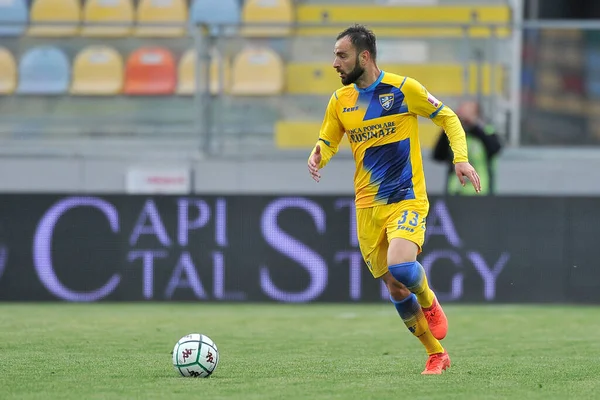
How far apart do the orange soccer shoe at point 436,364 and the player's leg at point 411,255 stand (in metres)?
0.21

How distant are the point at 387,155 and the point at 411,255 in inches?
27.6

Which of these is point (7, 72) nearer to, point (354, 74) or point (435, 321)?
point (354, 74)

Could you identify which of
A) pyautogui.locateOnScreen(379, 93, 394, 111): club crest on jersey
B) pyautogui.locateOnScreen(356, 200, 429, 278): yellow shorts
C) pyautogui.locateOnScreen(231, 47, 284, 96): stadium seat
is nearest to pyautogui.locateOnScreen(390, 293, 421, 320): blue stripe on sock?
pyautogui.locateOnScreen(356, 200, 429, 278): yellow shorts

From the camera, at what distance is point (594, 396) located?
19.8 feet

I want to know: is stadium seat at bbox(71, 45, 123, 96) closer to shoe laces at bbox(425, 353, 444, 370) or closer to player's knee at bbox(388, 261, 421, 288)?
player's knee at bbox(388, 261, 421, 288)

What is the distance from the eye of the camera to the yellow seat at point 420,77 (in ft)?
45.2

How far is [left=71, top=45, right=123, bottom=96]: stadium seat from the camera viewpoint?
1434 centimetres

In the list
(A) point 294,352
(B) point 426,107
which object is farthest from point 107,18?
(B) point 426,107

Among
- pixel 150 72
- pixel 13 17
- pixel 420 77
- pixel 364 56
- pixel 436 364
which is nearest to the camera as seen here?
pixel 436 364

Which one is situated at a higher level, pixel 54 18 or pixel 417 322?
pixel 54 18

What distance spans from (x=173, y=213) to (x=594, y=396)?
705 cm

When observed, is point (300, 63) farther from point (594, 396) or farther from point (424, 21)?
point (594, 396)

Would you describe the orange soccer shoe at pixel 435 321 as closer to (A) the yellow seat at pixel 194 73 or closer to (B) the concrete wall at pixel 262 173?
(B) the concrete wall at pixel 262 173

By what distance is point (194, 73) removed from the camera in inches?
559
